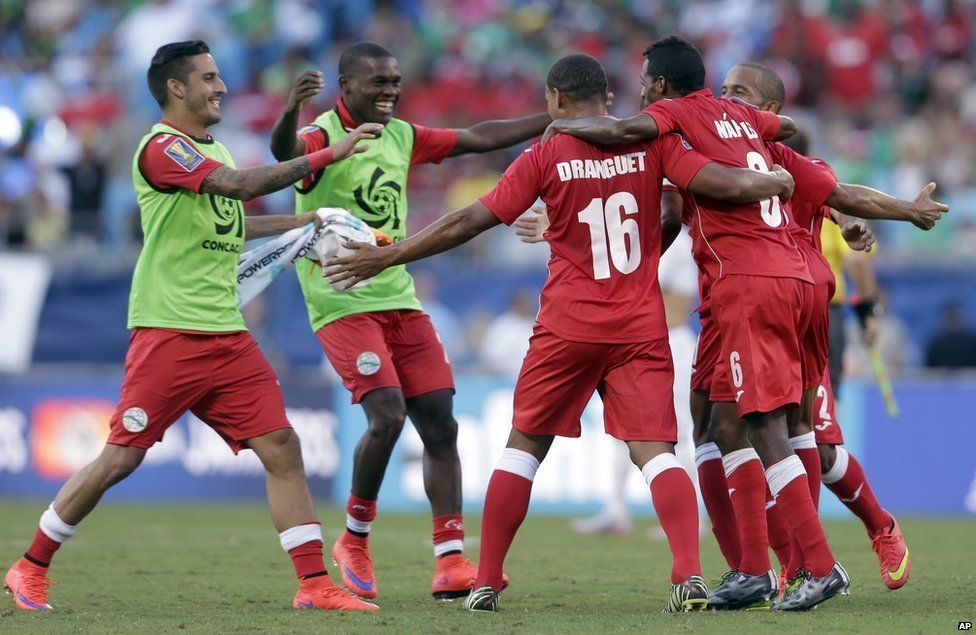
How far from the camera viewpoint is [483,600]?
263 inches

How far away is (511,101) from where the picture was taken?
19609mm

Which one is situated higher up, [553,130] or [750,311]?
[553,130]

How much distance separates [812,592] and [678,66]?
2.49 metres

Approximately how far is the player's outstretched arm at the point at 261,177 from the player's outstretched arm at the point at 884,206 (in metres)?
2.42

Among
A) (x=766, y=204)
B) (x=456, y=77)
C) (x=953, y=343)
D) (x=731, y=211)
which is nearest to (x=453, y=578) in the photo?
(x=731, y=211)

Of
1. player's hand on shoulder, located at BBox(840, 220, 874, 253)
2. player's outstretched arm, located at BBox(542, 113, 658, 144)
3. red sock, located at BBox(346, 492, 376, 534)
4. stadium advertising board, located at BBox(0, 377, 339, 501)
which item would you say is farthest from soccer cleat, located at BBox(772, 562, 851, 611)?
stadium advertising board, located at BBox(0, 377, 339, 501)

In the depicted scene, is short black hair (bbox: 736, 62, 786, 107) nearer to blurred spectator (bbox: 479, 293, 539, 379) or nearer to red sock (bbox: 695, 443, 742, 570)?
red sock (bbox: 695, 443, 742, 570)

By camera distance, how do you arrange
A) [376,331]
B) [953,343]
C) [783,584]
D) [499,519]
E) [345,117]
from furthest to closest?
[953,343]
[345,117]
[376,331]
[783,584]
[499,519]

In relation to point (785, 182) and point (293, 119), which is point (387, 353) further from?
point (785, 182)

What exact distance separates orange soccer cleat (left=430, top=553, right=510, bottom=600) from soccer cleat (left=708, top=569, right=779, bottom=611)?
1.26m

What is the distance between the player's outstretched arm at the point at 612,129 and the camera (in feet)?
21.3

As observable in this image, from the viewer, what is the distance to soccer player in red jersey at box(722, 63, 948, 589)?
6.91m

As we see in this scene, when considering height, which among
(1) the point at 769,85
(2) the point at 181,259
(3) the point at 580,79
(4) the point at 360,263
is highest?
(1) the point at 769,85

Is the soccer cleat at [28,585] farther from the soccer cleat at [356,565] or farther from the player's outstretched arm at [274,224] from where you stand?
the player's outstretched arm at [274,224]
